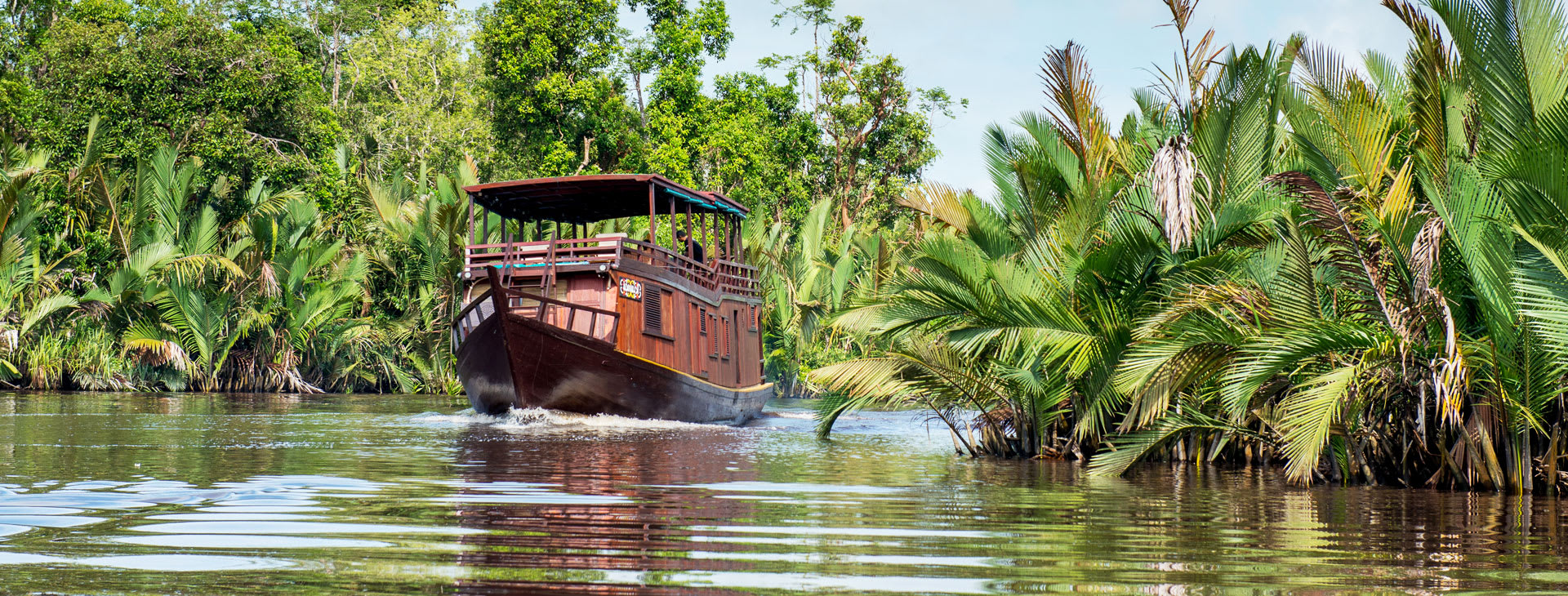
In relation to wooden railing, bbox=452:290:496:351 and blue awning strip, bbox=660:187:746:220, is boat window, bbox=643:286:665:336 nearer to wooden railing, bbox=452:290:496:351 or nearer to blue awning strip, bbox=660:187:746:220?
blue awning strip, bbox=660:187:746:220

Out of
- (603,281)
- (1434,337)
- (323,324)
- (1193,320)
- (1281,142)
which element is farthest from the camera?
(323,324)

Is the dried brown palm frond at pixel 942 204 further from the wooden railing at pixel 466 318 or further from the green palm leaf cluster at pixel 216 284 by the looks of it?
the green palm leaf cluster at pixel 216 284

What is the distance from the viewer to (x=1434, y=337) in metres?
7.75

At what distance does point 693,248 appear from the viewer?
21281mm

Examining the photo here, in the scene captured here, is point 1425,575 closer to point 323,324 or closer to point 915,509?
point 915,509

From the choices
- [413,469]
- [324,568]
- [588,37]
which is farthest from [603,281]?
[588,37]

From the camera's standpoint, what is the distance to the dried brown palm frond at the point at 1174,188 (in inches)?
340

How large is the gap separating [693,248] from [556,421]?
5407 mm

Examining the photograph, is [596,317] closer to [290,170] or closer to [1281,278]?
[1281,278]

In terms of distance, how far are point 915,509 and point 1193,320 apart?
241cm

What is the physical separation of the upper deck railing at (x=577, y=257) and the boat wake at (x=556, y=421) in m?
1.82

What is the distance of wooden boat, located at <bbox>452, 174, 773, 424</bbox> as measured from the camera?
16.4m

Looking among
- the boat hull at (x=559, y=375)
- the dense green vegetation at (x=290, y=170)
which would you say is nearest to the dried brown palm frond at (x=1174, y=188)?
the boat hull at (x=559, y=375)

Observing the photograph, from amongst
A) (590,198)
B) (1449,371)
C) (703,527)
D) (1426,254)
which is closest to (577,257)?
(590,198)
